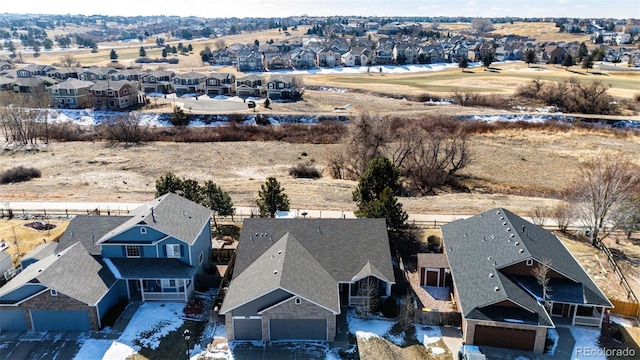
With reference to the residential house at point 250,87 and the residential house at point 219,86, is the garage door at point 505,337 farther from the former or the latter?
the residential house at point 219,86

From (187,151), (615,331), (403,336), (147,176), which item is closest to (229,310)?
(403,336)

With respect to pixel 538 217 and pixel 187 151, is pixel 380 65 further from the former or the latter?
pixel 538 217

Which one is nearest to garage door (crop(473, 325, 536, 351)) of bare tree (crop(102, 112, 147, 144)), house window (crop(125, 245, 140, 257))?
house window (crop(125, 245, 140, 257))

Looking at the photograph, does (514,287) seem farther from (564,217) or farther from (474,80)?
(474,80)

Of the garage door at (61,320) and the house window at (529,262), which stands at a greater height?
the house window at (529,262)

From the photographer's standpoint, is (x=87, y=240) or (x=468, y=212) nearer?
(x=87, y=240)

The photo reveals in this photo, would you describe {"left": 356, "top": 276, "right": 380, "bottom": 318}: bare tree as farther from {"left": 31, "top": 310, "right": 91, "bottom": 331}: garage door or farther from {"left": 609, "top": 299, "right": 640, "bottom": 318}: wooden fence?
{"left": 31, "top": 310, "right": 91, "bottom": 331}: garage door

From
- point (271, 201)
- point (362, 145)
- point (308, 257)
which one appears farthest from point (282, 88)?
point (308, 257)

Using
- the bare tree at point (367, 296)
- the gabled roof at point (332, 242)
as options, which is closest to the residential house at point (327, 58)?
the gabled roof at point (332, 242)
